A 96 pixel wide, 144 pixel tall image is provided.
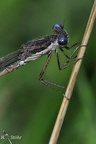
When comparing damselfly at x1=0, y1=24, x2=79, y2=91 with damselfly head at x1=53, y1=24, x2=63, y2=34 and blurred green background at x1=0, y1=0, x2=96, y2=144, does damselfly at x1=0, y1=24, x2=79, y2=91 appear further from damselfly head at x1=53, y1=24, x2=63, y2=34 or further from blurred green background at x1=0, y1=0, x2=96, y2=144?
blurred green background at x1=0, y1=0, x2=96, y2=144

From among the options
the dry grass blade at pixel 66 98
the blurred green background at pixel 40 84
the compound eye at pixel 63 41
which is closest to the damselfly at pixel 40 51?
the compound eye at pixel 63 41

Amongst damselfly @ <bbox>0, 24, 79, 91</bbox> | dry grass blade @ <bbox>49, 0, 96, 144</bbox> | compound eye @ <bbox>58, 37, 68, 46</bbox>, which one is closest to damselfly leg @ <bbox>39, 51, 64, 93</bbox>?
damselfly @ <bbox>0, 24, 79, 91</bbox>

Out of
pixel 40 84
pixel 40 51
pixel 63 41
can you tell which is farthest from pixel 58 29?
pixel 40 84

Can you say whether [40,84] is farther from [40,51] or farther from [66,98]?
[66,98]

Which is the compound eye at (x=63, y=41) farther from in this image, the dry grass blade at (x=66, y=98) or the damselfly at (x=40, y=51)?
the dry grass blade at (x=66, y=98)

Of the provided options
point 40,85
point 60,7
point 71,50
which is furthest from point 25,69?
point 60,7

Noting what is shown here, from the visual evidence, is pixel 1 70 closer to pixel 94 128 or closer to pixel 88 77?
pixel 88 77
